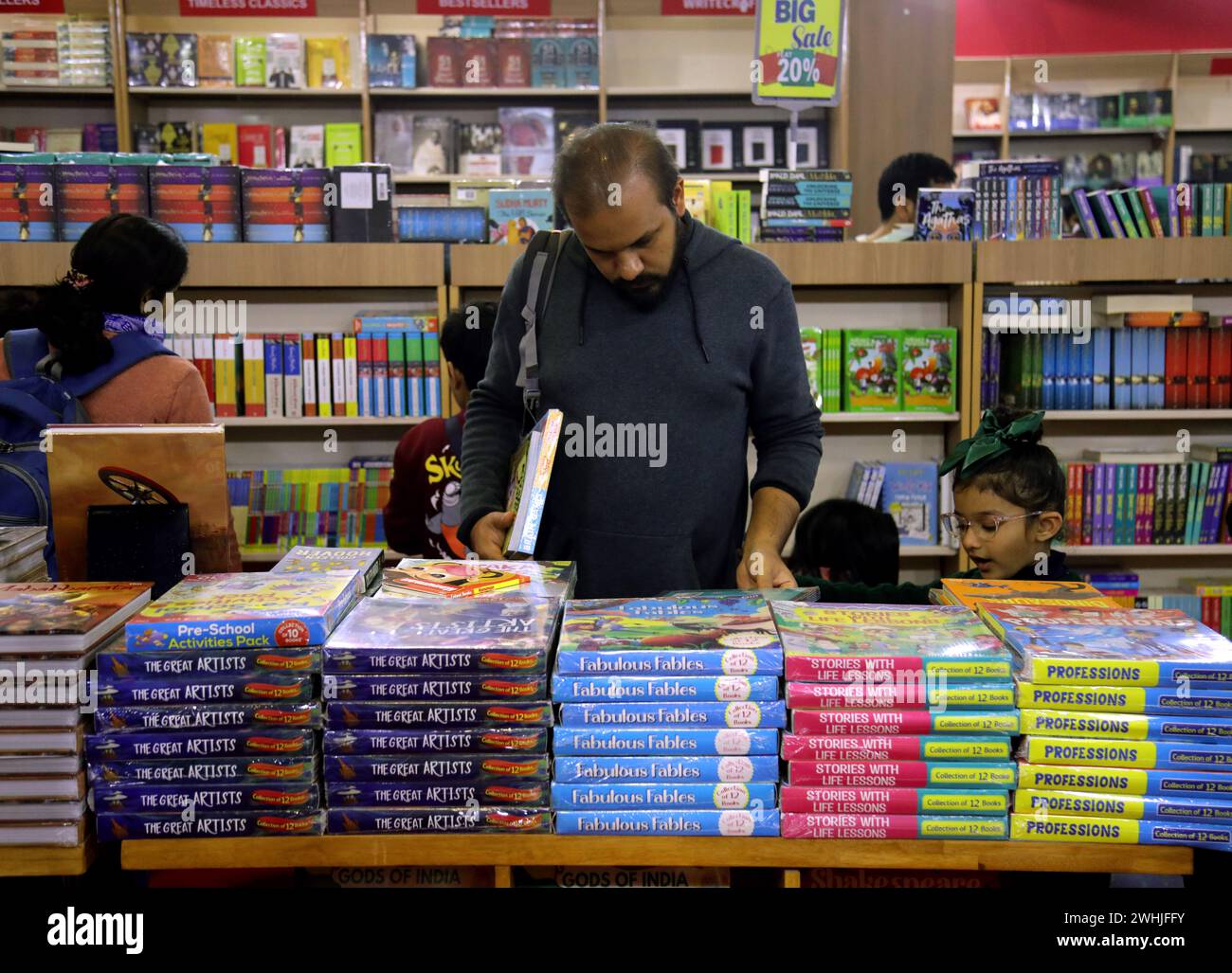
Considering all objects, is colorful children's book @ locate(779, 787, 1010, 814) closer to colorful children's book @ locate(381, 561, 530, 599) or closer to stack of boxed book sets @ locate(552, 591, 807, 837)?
stack of boxed book sets @ locate(552, 591, 807, 837)

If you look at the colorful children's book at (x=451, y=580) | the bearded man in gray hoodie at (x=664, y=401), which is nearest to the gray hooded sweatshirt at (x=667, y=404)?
the bearded man in gray hoodie at (x=664, y=401)

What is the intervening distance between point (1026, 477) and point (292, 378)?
105 inches

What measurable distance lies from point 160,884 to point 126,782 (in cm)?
14

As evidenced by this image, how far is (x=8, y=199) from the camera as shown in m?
3.76

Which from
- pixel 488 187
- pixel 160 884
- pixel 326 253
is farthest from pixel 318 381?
pixel 160 884

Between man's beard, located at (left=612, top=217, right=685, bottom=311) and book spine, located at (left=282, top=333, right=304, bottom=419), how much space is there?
2211 millimetres

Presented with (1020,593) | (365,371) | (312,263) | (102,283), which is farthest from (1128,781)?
(365,371)

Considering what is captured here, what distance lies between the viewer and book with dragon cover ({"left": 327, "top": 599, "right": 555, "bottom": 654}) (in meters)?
1.27

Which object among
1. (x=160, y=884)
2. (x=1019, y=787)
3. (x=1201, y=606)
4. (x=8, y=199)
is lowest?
(x=1201, y=606)

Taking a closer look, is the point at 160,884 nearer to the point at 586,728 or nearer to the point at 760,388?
the point at 586,728

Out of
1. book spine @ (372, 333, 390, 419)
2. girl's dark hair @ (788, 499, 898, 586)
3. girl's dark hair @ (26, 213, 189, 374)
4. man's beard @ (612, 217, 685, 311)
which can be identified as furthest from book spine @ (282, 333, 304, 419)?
man's beard @ (612, 217, 685, 311)

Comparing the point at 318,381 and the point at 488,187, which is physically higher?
the point at 488,187

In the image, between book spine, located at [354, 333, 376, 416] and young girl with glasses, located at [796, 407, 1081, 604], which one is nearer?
young girl with glasses, located at [796, 407, 1081, 604]
